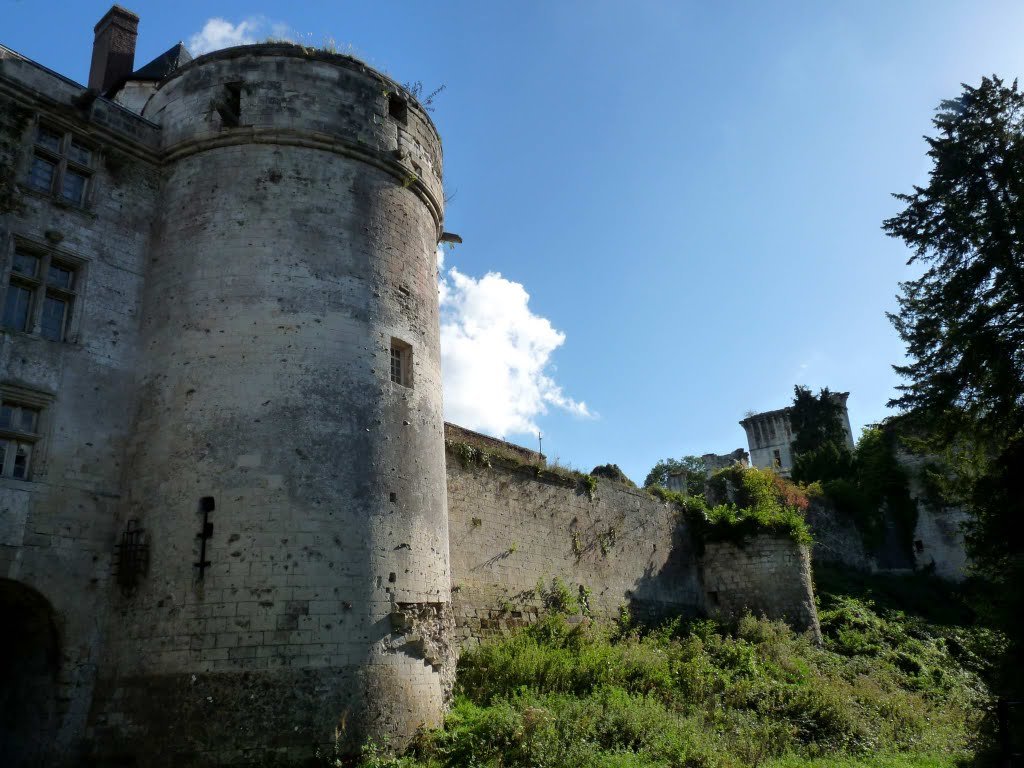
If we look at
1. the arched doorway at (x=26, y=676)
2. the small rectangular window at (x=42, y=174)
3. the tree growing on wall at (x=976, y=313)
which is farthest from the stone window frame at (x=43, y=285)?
the tree growing on wall at (x=976, y=313)

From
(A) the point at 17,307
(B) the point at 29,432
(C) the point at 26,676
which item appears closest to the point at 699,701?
(C) the point at 26,676

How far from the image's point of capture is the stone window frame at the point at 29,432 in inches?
372

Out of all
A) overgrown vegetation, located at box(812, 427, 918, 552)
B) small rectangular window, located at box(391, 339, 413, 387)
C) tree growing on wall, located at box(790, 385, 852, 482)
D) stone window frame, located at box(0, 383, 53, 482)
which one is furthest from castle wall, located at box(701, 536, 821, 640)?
tree growing on wall, located at box(790, 385, 852, 482)

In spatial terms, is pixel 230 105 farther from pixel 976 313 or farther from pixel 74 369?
pixel 976 313

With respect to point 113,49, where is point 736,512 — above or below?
below

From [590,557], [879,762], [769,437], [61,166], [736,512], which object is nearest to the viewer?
[879,762]

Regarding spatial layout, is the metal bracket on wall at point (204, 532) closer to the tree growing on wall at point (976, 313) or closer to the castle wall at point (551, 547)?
the castle wall at point (551, 547)

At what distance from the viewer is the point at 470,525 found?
14594 mm

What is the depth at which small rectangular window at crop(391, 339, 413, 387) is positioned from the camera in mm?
11461

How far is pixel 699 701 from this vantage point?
1308cm

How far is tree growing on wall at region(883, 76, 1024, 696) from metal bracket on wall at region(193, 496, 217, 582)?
37.7 ft

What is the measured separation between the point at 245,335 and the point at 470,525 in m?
6.01

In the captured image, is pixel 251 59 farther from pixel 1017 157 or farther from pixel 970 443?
pixel 970 443

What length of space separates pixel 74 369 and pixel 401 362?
14.1 ft
